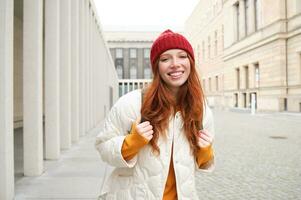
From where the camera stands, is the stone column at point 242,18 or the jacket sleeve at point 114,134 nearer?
the jacket sleeve at point 114,134

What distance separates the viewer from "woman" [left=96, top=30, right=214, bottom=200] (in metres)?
2.14

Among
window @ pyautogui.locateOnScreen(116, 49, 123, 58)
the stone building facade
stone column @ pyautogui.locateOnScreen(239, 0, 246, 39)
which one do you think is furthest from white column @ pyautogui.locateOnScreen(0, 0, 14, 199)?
window @ pyautogui.locateOnScreen(116, 49, 123, 58)

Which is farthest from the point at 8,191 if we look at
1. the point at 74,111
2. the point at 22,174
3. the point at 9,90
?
the point at 74,111

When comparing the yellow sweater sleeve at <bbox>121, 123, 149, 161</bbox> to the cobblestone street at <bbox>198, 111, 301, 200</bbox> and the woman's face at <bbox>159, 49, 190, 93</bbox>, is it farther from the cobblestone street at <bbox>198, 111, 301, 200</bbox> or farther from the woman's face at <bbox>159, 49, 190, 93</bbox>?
the cobblestone street at <bbox>198, 111, 301, 200</bbox>

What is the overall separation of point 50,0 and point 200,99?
6.89 m

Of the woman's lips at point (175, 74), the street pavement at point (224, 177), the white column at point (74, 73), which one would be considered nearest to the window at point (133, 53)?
the white column at point (74, 73)

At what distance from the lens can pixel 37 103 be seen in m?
6.56

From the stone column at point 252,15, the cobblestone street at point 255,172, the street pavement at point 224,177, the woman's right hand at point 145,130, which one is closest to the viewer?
the woman's right hand at point 145,130

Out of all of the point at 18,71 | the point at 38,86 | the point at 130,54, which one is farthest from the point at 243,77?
the point at 130,54

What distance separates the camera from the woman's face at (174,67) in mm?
2293

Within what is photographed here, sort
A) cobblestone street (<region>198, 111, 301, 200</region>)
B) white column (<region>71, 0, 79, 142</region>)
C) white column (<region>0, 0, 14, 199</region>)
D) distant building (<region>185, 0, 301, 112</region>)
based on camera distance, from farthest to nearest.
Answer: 1. distant building (<region>185, 0, 301, 112</region>)
2. white column (<region>71, 0, 79, 142</region>)
3. cobblestone street (<region>198, 111, 301, 200</region>)
4. white column (<region>0, 0, 14, 199</region>)

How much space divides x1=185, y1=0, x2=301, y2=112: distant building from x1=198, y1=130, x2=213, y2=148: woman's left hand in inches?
1044

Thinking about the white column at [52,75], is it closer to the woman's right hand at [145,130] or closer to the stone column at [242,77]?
the woman's right hand at [145,130]

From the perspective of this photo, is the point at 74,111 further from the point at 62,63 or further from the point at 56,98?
the point at 56,98
